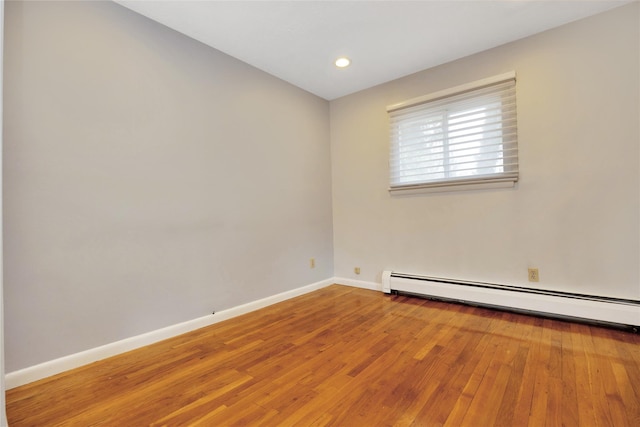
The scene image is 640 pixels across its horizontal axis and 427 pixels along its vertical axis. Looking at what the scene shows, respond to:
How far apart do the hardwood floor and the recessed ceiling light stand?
8.09ft

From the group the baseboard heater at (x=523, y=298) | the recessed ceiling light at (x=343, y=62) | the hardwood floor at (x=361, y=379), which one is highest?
the recessed ceiling light at (x=343, y=62)

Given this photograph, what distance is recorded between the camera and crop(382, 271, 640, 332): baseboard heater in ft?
7.17

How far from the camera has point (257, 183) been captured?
2.95 m

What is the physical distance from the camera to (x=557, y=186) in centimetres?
246

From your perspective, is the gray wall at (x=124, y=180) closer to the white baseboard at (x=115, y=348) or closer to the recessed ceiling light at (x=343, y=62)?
the white baseboard at (x=115, y=348)

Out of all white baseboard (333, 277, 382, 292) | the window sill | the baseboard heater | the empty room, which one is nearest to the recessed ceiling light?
the empty room

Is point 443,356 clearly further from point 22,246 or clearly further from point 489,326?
point 22,246

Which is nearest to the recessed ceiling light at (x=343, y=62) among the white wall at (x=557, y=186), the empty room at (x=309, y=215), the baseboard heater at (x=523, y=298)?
the empty room at (x=309, y=215)

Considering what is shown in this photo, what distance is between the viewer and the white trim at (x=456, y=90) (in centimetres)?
265

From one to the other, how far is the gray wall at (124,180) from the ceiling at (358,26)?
0.24 metres

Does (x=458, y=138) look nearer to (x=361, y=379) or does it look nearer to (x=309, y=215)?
(x=309, y=215)

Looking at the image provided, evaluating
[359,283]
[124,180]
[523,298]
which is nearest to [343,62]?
[124,180]

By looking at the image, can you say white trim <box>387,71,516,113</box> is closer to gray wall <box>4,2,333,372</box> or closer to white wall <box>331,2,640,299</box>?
white wall <box>331,2,640,299</box>

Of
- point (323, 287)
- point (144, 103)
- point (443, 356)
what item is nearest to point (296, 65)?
point (144, 103)
